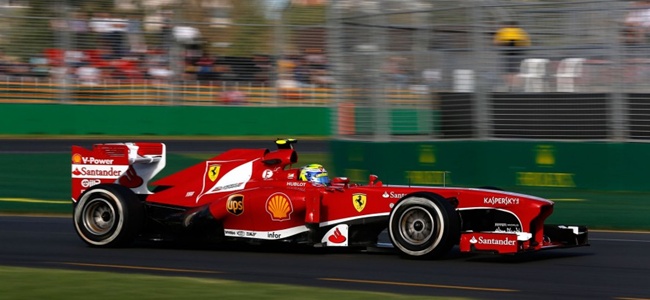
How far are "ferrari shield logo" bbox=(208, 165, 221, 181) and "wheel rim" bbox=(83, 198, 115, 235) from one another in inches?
41.3

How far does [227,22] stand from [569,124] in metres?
15.6

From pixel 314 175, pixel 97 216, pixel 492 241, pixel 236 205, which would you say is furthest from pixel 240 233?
pixel 492 241

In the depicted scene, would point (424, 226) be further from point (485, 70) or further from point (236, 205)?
point (485, 70)

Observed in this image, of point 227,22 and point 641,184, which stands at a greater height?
point 227,22

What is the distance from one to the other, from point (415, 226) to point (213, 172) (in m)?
2.34

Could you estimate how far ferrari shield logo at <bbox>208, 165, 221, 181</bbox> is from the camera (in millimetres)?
10914

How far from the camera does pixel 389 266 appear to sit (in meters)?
9.40

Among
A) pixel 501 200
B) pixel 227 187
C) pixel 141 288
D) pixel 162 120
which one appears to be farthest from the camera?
pixel 162 120

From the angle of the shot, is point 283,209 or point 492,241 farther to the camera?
point 283,209

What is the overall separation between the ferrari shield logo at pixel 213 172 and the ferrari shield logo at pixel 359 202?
63.2 inches

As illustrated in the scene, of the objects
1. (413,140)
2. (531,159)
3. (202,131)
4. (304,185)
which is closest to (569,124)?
(531,159)

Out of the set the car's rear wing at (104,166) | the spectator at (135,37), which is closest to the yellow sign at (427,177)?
the car's rear wing at (104,166)

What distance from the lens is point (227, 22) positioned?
30.3 meters

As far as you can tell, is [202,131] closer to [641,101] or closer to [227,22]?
[227,22]
